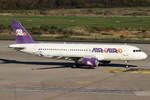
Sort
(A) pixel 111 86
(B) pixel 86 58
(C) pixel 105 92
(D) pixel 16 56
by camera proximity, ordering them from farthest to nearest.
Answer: (D) pixel 16 56
(B) pixel 86 58
(A) pixel 111 86
(C) pixel 105 92

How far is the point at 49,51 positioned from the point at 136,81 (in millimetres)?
16039

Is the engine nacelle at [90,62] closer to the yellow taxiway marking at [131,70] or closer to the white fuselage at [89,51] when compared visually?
the white fuselage at [89,51]

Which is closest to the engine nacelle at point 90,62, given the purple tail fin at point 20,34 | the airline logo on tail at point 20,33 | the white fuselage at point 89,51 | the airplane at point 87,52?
the airplane at point 87,52

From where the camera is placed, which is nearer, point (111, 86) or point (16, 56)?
point (111, 86)

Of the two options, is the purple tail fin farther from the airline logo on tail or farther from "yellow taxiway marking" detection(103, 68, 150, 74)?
"yellow taxiway marking" detection(103, 68, 150, 74)

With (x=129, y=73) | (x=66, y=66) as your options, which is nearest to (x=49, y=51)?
(x=66, y=66)

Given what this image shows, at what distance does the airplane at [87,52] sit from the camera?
173ft

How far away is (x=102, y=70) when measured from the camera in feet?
169

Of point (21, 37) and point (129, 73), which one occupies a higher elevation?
point (21, 37)

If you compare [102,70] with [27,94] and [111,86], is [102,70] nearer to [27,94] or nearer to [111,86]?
[111,86]

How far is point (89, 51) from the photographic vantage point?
53312 millimetres

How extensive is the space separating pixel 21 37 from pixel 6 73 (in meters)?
8.60

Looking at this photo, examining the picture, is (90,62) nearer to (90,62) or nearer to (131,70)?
(90,62)

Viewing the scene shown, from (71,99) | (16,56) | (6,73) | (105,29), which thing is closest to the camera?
(71,99)
